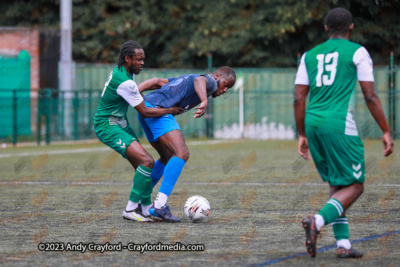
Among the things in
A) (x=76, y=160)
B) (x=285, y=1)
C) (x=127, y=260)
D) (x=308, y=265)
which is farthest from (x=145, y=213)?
(x=285, y=1)

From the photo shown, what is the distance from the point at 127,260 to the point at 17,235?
63.3 inches

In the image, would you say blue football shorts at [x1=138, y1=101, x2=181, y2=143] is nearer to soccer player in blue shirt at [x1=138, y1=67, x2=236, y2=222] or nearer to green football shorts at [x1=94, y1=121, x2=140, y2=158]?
soccer player in blue shirt at [x1=138, y1=67, x2=236, y2=222]

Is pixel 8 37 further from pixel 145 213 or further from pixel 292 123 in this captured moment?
Answer: pixel 145 213

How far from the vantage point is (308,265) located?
194 inches

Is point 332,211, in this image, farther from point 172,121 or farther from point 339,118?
point 172,121

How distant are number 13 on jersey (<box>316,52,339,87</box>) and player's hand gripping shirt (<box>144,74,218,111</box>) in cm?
216

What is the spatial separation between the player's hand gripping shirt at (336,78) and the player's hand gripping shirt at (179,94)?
2.14 meters

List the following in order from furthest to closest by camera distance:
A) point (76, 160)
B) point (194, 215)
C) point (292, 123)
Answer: point (292, 123) < point (76, 160) < point (194, 215)

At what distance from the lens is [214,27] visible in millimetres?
28047

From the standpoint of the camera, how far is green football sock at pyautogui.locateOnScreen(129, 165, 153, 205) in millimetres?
7195

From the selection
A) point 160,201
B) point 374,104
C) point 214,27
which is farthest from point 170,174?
point 214,27

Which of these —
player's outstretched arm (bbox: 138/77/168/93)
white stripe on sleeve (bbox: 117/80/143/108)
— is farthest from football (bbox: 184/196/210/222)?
player's outstretched arm (bbox: 138/77/168/93)

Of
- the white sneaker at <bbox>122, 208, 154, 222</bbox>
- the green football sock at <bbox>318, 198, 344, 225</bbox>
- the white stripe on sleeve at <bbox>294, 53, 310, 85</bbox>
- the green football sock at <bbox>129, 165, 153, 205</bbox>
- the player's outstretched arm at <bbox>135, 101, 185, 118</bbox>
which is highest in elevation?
the white stripe on sleeve at <bbox>294, 53, 310, 85</bbox>

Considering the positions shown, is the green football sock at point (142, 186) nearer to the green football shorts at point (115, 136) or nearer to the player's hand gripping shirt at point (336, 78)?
the green football shorts at point (115, 136)
